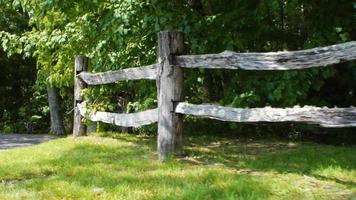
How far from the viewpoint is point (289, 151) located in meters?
6.79

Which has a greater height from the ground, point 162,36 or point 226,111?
point 162,36

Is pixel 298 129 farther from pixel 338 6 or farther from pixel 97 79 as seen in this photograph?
pixel 97 79

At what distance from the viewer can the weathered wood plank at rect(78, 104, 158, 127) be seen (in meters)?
6.60

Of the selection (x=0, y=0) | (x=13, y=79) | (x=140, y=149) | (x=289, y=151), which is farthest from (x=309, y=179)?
(x=13, y=79)

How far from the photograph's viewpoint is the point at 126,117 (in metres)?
7.28

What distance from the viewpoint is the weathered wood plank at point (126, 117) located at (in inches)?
260

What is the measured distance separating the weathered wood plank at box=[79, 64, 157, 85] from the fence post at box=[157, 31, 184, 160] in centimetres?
28

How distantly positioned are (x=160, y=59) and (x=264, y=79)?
5.74 ft

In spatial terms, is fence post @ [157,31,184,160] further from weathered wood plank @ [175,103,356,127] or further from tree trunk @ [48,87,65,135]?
tree trunk @ [48,87,65,135]

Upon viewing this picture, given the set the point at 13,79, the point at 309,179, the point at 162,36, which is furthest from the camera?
the point at 13,79

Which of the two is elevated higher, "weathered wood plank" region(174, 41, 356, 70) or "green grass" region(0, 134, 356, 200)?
"weathered wood plank" region(174, 41, 356, 70)

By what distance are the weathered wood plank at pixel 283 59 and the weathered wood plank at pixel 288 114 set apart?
41 centimetres

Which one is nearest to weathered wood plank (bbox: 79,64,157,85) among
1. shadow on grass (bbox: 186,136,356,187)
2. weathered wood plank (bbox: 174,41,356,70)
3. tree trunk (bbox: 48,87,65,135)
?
weathered wood plank (bbox: 174,41,356,70)

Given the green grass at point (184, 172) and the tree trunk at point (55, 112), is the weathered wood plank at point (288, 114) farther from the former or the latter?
the tree trunk at point (55, 112)
